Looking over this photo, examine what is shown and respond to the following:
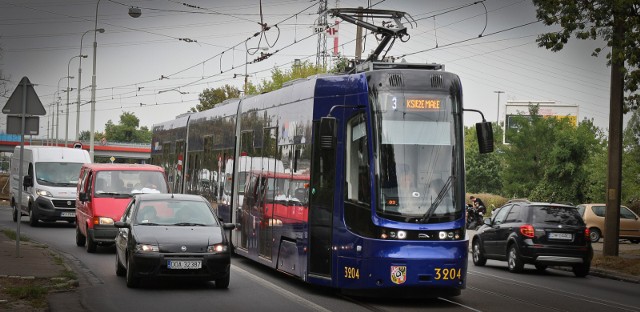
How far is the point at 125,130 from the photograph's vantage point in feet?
631

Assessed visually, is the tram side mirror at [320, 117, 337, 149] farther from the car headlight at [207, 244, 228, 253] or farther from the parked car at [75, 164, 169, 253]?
the parked car at [75, 164, 169, 253]

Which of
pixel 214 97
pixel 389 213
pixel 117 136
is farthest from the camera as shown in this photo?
pixel 117 136

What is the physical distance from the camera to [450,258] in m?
15.3

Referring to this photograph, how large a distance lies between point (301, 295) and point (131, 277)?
2651 mm

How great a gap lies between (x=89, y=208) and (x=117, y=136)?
558ft

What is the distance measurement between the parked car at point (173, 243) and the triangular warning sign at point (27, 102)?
3.74 metres

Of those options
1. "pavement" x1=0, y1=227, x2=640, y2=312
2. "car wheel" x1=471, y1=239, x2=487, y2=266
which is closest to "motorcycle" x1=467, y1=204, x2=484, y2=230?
"car wheel" x1=471, y1=239, x2=487, y2=266

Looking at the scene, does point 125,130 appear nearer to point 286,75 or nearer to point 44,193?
point 286,75

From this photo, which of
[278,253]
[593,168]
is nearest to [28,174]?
[278,253]

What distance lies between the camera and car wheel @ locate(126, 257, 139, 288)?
53.7 feet

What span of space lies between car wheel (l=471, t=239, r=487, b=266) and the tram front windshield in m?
11.5

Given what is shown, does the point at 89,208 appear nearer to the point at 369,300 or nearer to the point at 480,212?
the point at 369,300

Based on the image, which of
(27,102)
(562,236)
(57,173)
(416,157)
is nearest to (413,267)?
(416,157)

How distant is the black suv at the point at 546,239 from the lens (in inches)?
943
